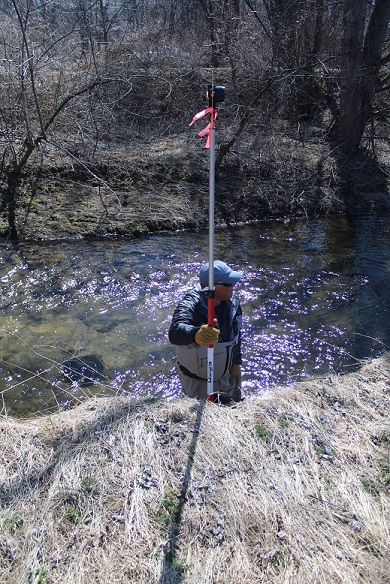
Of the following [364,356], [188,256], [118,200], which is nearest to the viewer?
[364,356]

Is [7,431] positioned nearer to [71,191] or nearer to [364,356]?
[364,356]

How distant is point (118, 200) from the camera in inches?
396

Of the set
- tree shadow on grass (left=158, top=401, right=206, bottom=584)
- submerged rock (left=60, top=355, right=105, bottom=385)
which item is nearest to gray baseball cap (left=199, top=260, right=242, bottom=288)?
tree shadow on grass (left=158, top=401, right=206, bottom=584)

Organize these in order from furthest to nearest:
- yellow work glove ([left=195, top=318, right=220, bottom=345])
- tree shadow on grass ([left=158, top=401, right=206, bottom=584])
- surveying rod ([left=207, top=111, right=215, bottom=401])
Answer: yellow work glove ([left=195, top=318, right=220, bottom=345]), surveying rod ([left=207, top=111, right=215, bottom=401]), tree shadow on grass ([left=158, top=401, right=206, bottom=584])

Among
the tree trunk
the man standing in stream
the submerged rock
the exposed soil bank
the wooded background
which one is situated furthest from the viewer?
the tree trunk

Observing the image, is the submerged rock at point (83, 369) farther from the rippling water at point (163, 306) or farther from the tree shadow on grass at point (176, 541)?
the tree shadow on grass at point (176, 541)

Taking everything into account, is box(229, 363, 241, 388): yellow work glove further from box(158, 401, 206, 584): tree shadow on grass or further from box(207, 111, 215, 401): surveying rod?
box(158, 401, 206, 584): tree shadow on grass

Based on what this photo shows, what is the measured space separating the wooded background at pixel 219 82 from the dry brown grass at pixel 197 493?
7.25 metres

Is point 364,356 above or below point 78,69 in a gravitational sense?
below

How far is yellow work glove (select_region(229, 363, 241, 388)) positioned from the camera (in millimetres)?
4820

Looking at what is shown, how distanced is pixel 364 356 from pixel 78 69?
35.9ft

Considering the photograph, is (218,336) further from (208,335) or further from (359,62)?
(359,62)

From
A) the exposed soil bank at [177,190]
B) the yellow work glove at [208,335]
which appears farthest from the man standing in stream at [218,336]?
the exposed soil bank at [177,190]

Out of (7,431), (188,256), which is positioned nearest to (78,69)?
(188,256)
